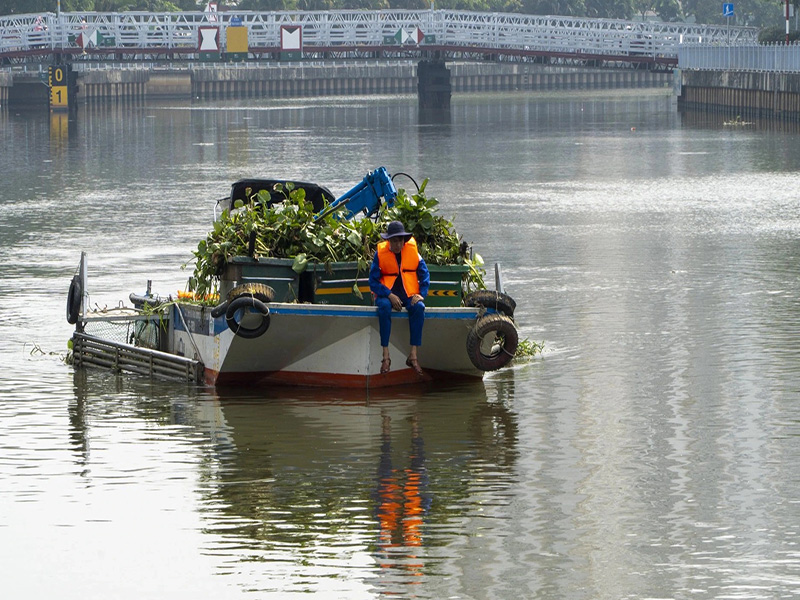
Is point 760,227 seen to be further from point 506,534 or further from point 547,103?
point 547,103

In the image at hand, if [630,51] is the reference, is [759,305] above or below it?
below

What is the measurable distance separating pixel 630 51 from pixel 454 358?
109054 millimetres

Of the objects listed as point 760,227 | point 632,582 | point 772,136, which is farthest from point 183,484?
point 772,136

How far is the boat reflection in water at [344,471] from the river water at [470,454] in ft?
0.14

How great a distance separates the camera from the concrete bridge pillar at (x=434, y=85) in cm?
13388

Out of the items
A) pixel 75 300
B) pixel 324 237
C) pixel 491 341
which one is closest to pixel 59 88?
pixel 75 300

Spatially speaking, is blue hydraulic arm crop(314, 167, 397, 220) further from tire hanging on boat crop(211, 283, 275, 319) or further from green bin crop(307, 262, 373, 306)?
tire hanging on boat crop(211, 283, 275, 319)

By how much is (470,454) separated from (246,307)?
3851 millimetres

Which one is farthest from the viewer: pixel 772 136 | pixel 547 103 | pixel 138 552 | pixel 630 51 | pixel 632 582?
pixel 547 103

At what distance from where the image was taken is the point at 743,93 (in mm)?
105312

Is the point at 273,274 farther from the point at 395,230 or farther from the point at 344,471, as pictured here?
the point at 344,471

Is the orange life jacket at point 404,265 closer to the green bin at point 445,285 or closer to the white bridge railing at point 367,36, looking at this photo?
the green bin at point 445,285

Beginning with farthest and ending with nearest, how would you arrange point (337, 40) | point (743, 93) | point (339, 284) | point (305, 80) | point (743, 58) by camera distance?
point (305, 80)
point (337, 40)
point (743, 58)
point (743, 93)
point (339, 284)

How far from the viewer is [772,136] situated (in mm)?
83500
